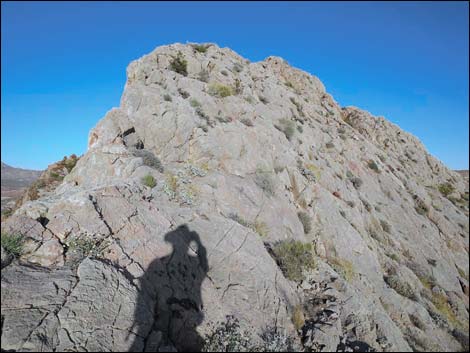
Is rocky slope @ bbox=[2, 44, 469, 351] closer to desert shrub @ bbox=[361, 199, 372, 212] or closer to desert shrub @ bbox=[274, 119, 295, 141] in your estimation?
desert shrub @ bbox=[274, 119, 295, 141]

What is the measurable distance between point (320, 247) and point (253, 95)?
12818 mm

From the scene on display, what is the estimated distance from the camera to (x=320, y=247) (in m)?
13.7

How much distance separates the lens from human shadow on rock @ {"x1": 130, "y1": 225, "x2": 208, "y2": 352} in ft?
19.6

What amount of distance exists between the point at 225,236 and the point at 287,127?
11927 millimetres

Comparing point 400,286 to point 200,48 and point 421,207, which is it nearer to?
point 421,207

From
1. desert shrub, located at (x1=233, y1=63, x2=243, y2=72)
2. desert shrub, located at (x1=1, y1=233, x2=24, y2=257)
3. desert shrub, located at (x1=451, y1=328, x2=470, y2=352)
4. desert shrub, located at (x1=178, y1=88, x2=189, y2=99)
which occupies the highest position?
desert shrub, located at (x1=233, y1=63, x2=243, y2=72)

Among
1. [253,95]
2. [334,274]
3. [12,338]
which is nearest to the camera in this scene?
[12,338]

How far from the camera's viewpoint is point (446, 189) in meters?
28.2

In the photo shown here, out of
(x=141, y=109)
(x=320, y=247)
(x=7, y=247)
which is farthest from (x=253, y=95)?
(x=7, y=247)

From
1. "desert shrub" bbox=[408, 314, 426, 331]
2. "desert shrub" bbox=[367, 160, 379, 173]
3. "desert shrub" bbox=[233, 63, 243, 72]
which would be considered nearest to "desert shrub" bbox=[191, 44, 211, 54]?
"desert shrub" bbox=[233, 63, 243, 72]

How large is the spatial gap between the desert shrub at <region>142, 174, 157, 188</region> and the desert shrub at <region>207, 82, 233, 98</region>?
31.2 feet

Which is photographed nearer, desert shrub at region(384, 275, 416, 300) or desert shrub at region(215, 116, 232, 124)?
desert shrub at region(384, 275, 416, 300)

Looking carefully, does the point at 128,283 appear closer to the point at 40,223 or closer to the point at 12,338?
the point at 12,338

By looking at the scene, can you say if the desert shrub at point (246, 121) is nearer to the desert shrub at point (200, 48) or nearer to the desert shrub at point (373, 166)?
the desert shrub at point (200, 48)
